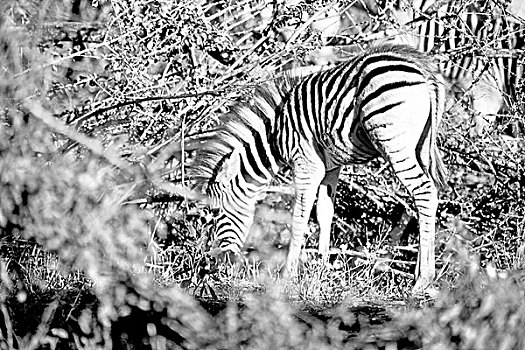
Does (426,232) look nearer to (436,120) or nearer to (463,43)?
(436,120)

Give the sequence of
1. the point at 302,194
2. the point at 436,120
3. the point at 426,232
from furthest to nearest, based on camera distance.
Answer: the point at 302,194
the point at 436,120
the point at 426,232

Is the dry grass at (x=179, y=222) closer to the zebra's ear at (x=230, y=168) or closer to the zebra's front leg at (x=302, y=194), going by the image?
the zebra's front leg at (x=302, y=194)

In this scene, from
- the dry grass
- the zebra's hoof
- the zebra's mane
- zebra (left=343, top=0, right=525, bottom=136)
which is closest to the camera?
the dry grass

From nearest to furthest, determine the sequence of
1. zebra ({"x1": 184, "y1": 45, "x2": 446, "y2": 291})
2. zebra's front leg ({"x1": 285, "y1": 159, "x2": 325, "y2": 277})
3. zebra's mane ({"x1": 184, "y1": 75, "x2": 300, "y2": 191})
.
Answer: zebra ({"x1": 184, "y1": 45, "x2": 446, "y2": 291})
zebra's front leg ({"x1": 285, "y1": 159, "x2": 325, "y2": 277})
zebra's mane ({"x1": 184, "y1": 75, "x2": 300, "y2": 191})

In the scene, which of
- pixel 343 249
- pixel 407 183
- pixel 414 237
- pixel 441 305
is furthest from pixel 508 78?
pixel 441 305

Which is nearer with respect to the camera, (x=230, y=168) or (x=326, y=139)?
(x=326, y=139)

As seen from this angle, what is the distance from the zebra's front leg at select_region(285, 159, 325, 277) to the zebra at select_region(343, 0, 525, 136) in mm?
1412

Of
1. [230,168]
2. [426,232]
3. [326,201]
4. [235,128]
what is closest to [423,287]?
[426,232]

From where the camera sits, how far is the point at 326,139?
649 cm

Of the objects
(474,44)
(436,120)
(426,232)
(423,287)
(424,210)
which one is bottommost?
(423,287)

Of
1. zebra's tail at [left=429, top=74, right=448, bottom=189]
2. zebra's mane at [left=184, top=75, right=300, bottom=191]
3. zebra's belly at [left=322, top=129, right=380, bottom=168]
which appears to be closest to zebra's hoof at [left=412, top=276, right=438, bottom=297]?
zebra's tail at [left=429, top=74, right=448, bottom=189]

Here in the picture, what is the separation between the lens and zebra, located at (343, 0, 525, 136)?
7492 millimetres

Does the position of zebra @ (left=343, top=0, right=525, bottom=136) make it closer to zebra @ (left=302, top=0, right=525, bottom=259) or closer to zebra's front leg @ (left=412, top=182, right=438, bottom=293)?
zebra @ (left=302, top=0, right=525, bottom=259)

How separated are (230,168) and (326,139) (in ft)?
3.11
